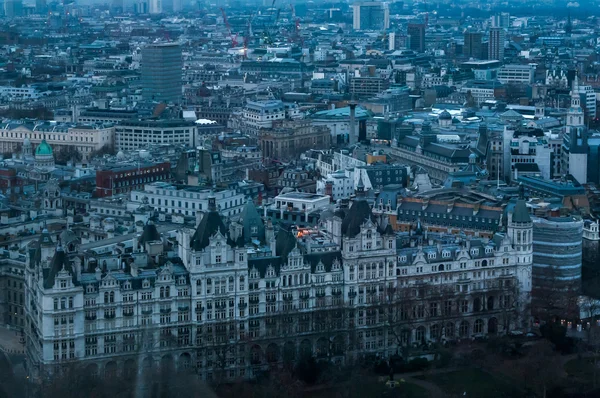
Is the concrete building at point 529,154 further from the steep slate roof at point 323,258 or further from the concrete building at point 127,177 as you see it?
the steep slate roof at point 323,258

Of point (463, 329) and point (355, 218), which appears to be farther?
point (463, 329)

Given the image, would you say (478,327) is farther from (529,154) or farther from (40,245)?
(529,154)

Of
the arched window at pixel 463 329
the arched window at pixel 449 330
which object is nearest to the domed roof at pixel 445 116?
the arched window at pixel 463 329

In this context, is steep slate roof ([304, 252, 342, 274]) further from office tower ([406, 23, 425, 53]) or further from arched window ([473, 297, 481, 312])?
office tower ([406, 23, 425, 53])

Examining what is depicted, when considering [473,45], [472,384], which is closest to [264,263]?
[472,384]

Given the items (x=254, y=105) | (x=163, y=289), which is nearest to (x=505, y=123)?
(x=254, y=105)

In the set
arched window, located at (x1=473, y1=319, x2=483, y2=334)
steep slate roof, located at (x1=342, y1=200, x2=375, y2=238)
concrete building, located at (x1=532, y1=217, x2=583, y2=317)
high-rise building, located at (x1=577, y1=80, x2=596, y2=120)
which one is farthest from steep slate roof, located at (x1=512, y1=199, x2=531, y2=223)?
high-rise building, located at (x1=577, y1=80, x2=596, y2=120)

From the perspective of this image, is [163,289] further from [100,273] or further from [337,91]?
[337,91]
